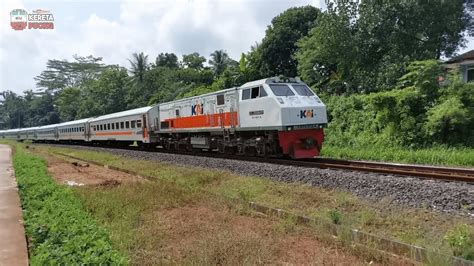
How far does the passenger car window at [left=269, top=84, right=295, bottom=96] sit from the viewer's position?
15.0 meters

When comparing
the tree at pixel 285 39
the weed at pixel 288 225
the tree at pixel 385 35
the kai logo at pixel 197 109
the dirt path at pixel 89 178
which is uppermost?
the tree at pixel 285 39

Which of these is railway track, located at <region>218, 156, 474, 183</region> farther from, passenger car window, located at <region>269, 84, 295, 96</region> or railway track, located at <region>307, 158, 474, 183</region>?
passenger car window, located at <region>269, 84, 295, 96</region>

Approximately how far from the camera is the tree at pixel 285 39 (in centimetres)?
4403

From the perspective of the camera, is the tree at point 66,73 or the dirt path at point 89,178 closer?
the dirt path at point 89,178

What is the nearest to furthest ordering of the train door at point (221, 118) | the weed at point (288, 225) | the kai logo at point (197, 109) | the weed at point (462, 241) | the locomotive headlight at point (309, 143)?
the weed at point (462, 241)
the weed at point (288, 225)
the locomotive headlight at point (309, 143)
the train door at point (221, 118)
the kai logo at point (197, 109)

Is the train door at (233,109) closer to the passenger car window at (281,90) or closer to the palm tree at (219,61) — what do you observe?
the passenger car window at (281,90)

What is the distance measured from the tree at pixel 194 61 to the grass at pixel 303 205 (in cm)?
6242

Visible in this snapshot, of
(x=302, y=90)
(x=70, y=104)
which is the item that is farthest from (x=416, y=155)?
(x=70, y=104)

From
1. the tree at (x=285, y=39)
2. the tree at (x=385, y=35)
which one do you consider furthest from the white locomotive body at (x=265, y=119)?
the tree at (x=285, y=39)

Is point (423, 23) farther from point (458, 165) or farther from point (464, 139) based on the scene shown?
point (458, 165)

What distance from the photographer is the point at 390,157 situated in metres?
15.8

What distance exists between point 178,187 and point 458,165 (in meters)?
9.13

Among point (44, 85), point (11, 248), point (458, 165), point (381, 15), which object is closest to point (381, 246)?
point (11, 248)

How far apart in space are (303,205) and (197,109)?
12.7 m
